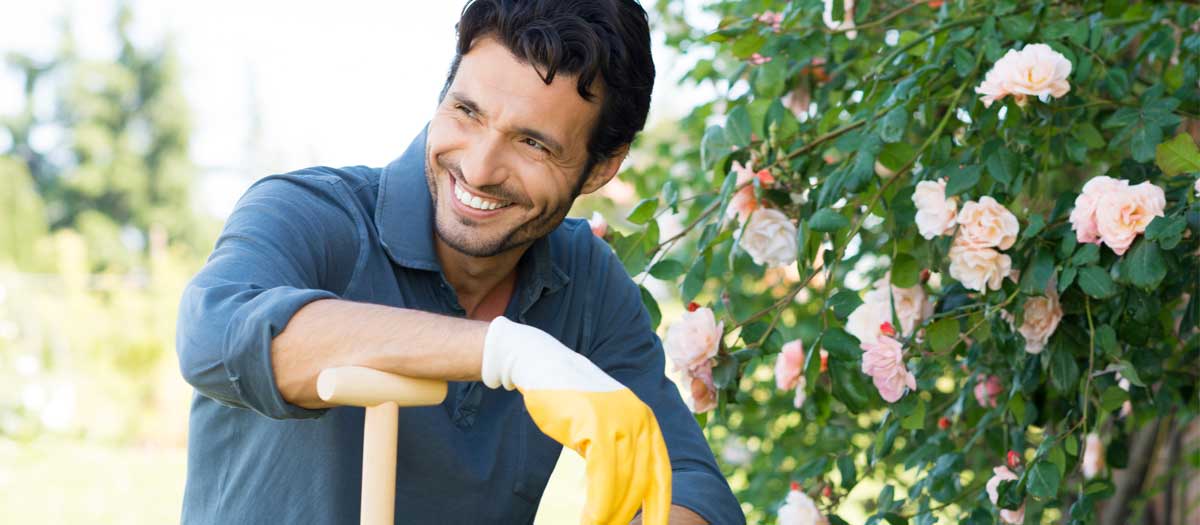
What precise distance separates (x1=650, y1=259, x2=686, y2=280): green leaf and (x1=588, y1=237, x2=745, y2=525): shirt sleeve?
0.05 metres

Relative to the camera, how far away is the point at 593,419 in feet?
3.48

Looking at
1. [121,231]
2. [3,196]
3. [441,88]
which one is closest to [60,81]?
[121,231]

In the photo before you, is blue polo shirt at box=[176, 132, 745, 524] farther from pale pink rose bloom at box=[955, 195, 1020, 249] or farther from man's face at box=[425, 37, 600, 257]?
pale pink rose bloom at box=[955, 195, 1020, 249]

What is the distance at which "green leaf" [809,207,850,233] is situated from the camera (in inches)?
67.9

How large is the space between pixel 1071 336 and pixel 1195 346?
262mm

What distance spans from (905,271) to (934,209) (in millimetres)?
151

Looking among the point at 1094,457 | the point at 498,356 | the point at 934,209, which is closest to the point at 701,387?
the point at 934,209

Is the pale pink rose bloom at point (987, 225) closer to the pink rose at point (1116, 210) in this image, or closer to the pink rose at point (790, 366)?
the pink rose at point (1116, 210)

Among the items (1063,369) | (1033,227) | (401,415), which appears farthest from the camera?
(1063,369)

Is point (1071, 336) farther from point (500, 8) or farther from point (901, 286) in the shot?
point (500, 8)

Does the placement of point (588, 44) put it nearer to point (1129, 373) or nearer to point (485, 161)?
point (485, 161)

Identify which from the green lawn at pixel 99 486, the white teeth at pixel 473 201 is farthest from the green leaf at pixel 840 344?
the green lawn at pixel 99 486

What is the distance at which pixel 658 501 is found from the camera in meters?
1.12

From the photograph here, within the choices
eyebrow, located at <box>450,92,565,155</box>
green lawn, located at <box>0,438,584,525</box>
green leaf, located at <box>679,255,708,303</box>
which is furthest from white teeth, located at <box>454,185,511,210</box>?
green lawn, located at <box>0,438,584,525</box>
